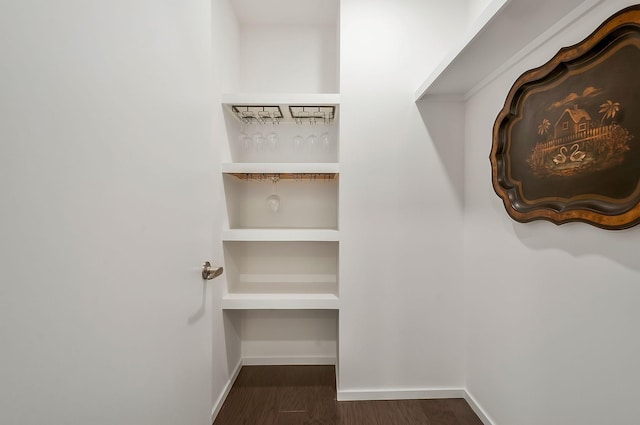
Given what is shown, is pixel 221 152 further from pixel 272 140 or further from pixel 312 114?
pixel 312 114

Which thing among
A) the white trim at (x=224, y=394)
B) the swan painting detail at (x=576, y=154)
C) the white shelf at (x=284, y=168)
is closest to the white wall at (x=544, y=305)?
the swan painting detail at (x=576, y=154)

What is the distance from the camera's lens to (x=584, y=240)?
0.97 m

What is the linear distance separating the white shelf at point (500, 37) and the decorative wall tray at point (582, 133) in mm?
141

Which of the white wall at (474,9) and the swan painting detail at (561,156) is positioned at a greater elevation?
the white wall at (474,9)

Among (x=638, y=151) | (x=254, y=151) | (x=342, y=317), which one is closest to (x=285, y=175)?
(x=254, y=151)

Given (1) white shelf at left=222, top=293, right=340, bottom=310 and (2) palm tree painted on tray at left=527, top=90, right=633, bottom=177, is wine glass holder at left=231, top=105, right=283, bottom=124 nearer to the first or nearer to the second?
(1) white shelf at left=222, top=293, right=340, bottom=310

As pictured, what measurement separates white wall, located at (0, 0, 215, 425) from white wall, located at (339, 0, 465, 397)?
3.43 ft

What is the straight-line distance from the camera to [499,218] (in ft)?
4.70

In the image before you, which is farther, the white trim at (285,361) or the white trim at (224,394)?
the white trim at (285,361)

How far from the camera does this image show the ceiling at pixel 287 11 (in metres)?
1.94

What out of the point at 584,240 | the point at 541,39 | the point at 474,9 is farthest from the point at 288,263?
the point at 474,9

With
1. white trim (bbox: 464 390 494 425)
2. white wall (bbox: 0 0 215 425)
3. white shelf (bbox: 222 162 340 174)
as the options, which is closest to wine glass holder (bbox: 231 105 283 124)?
white shelf (bbox: 222 162 340 174)

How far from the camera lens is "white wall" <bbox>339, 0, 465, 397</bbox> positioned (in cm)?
173

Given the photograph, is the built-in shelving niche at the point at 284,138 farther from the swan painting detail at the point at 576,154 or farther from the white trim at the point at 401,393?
the white trim at the point at 401,393
